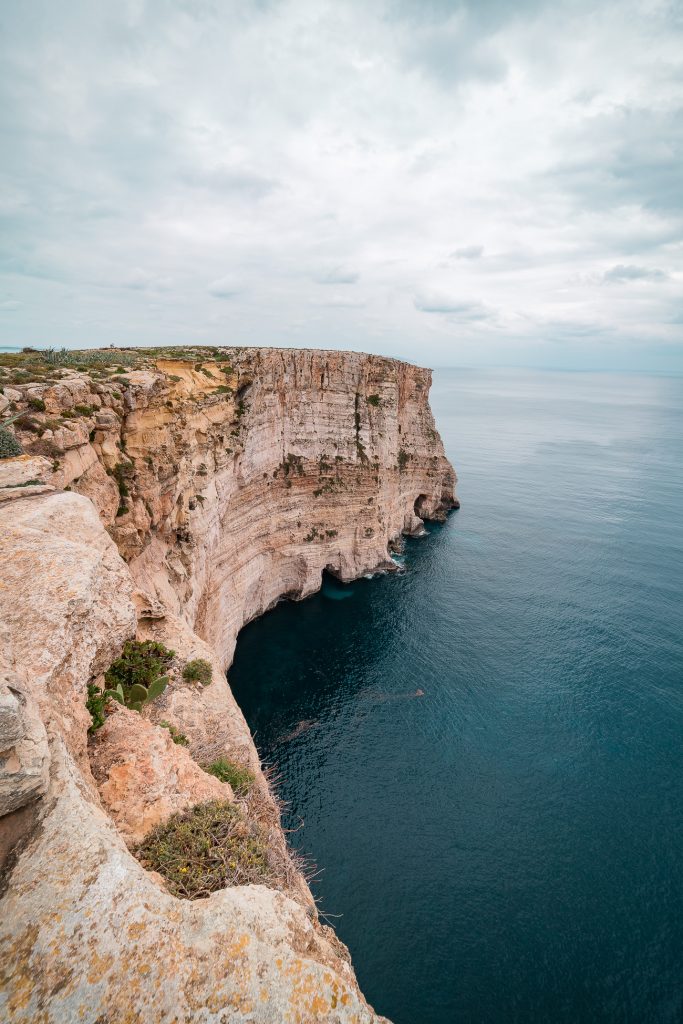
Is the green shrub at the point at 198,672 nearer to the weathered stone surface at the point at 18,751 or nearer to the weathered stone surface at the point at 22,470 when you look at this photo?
the weathered stone surface at the point at 22,470

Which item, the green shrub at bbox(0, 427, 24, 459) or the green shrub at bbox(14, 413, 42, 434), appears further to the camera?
the green shrub at bbox(14, 413, 42, 434)

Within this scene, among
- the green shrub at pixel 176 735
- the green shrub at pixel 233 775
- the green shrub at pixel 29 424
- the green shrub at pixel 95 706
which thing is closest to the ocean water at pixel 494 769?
the green shrub at pixel 233 775

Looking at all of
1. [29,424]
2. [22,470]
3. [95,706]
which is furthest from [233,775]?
[29,424]

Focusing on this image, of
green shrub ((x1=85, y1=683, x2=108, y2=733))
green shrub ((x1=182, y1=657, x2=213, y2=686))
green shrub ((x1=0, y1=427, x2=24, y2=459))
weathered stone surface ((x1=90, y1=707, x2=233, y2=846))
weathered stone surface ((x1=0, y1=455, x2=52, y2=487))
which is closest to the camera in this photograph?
weathered stone surface ((x1=90, y1=707, x2=233, y2=846))

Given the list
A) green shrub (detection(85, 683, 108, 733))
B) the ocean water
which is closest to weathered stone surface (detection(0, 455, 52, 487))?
green shrub (detection(85, 683, 108, 733))

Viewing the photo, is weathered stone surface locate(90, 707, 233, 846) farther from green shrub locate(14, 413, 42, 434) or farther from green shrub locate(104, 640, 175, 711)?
green shrub locate(14, 413, 42, 434)

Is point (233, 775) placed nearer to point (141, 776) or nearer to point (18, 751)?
point (141, 776)
